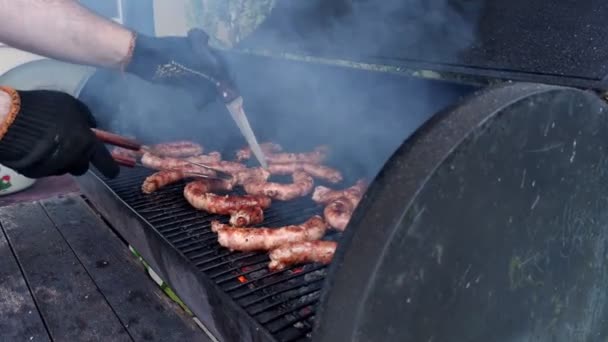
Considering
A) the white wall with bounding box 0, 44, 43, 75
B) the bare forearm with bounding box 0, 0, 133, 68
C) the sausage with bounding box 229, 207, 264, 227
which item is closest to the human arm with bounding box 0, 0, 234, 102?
the bare forearm with bounding box 0, 0, 133, 68

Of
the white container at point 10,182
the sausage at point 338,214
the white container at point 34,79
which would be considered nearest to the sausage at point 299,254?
the sausage at point 338,214

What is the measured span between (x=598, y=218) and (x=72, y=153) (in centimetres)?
214

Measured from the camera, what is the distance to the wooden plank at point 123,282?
2.80 meters

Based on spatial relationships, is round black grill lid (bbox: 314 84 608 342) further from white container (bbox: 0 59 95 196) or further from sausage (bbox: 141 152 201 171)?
white container (bbox: 0 59 95 196)

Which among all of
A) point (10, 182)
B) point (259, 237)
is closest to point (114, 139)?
point (259, 237)

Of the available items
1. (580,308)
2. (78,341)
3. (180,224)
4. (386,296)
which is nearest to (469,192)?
(386,296)

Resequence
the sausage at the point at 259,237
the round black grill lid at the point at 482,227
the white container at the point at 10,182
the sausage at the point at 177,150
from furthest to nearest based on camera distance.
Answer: the white container at the point at 10,182
the sausage at the point at 177,150
the sausage at the point at 259,237
the round black grill lid at the point at 482,227

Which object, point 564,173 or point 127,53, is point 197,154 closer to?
point 127,53

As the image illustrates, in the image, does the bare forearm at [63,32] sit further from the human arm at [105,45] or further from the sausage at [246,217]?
the sausage at [246,217]

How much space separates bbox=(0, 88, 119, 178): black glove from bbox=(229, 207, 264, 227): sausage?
2.90ft

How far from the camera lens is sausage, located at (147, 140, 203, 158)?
3859mm

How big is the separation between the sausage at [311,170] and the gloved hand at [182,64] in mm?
792

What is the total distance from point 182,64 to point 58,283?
1736 mm

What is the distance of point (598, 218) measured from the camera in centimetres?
173
